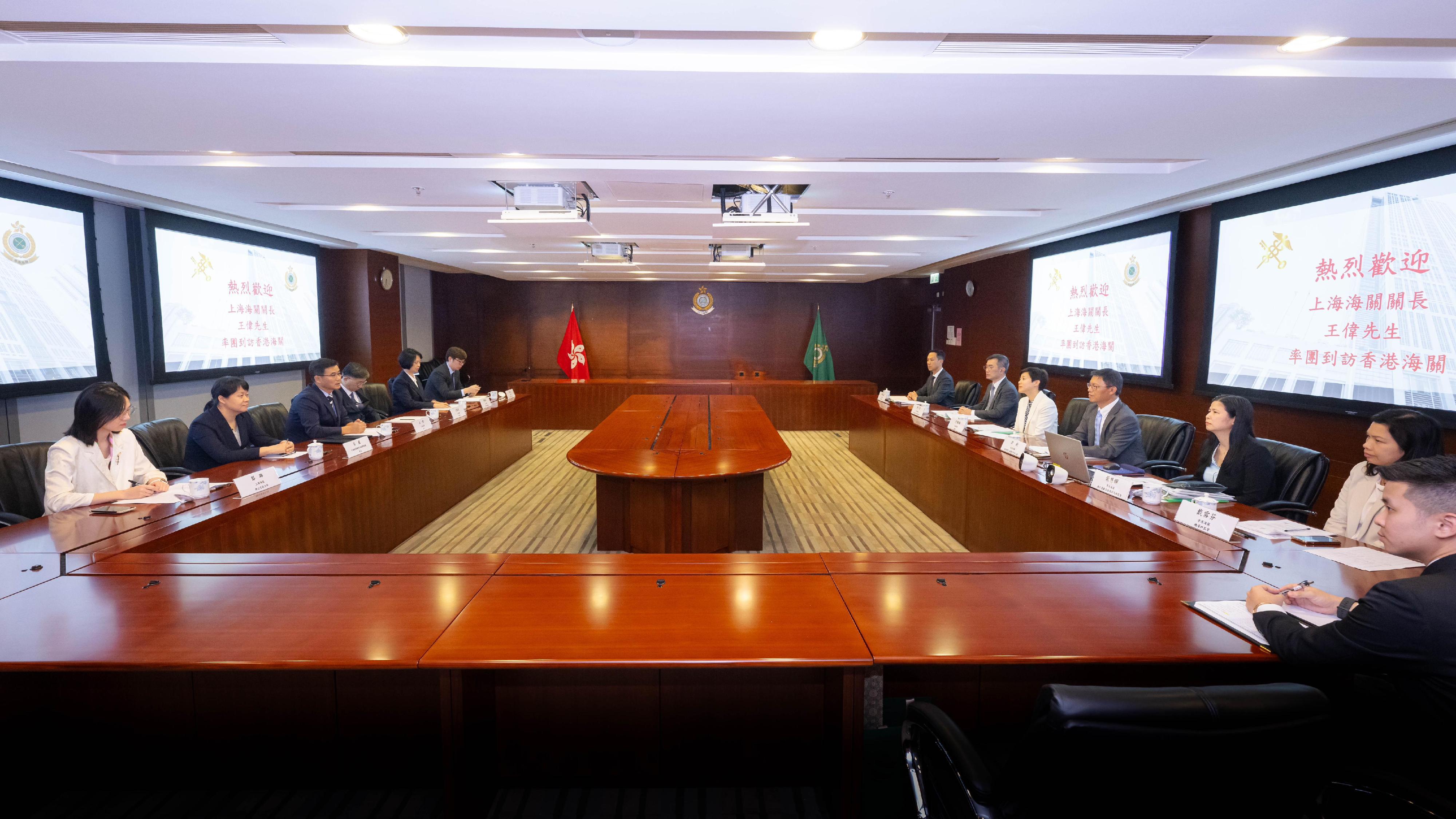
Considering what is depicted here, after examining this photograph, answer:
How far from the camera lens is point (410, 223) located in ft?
18.7

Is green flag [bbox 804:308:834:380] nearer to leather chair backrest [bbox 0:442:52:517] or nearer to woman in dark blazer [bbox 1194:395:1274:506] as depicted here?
woman in dark blazer [bbox 1194:395:1274:506]

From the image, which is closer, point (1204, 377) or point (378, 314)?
point (1204, 377)

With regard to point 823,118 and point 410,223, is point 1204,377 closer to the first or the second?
point 823,118

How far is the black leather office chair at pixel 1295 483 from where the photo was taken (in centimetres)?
307

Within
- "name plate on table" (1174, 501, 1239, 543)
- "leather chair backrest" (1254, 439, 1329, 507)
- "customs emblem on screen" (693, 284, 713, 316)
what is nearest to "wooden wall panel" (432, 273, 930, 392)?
"customs emblem on screen" (693, 284, 713, 316)

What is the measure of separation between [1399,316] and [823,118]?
3.40 m

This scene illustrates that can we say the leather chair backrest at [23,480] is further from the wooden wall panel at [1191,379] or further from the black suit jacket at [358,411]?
the wooden wall panel at [1191,379]

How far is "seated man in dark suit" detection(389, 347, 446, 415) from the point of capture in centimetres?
607

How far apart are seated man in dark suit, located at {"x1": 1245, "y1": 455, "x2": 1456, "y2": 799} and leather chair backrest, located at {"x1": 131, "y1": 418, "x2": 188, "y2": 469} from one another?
193 inches

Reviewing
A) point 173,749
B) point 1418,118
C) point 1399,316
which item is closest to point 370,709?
point 173,749

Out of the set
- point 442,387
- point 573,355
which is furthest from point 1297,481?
point 573,355

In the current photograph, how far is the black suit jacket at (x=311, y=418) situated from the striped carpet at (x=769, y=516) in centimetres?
96

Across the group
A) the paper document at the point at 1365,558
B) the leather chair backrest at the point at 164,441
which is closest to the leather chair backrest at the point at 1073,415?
the paper document at the point at 1365,558

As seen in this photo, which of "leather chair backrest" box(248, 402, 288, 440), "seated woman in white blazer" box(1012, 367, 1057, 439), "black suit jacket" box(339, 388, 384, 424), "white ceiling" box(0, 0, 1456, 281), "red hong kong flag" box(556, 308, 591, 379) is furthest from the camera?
"red hong kong flag" box(556, 308, 591, 379)
